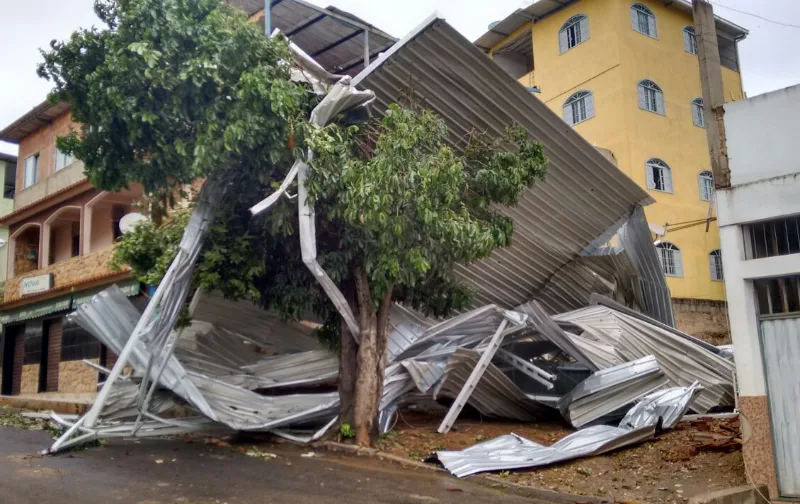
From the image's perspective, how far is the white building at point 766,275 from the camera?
768cm

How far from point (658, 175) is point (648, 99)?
9.18 feet

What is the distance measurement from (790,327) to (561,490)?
3.02 metres

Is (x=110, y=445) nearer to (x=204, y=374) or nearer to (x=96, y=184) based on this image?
(x=204, y=374)

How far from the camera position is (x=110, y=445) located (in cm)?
1038

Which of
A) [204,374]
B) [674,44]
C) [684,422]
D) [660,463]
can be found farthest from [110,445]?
[674,44]

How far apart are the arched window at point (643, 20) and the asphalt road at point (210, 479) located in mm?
21884

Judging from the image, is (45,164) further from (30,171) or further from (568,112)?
(568,112)

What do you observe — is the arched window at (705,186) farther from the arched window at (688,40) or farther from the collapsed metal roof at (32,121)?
the collapsed metal roof at (32,121)

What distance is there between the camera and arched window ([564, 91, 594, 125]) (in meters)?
26.3

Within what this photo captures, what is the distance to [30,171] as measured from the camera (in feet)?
79.8

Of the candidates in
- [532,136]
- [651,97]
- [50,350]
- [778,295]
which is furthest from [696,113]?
[50,350]

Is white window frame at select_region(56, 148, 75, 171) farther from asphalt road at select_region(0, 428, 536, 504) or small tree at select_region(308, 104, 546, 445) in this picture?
small tree at select_region(308, 104, 546, 445)

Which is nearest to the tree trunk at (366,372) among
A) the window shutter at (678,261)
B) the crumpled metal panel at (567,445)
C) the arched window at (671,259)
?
the crumpled metal panel at (567,445)

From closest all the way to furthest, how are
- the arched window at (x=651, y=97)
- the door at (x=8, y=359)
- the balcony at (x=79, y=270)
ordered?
Answer: the balcony at (x=79, y=270)
the door at (x=8, y=359)
the arched window at (x=651, y=97)
